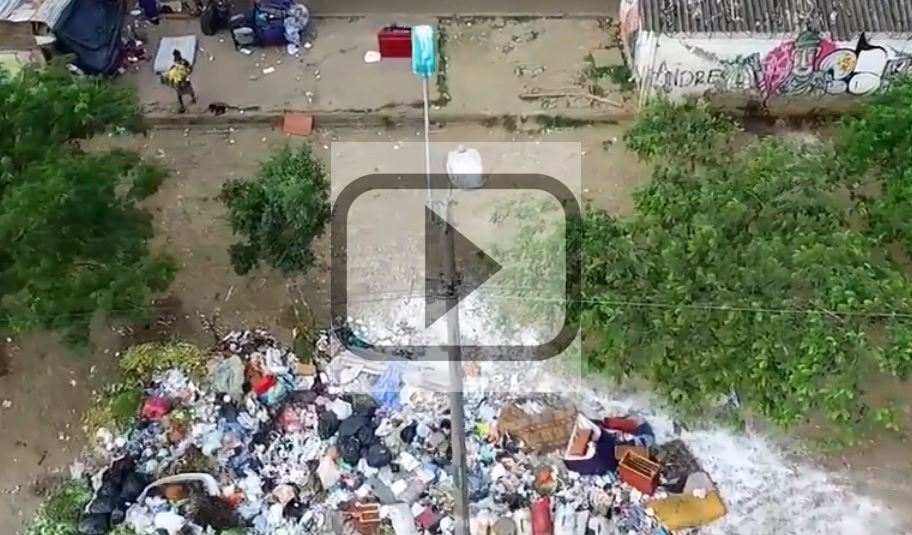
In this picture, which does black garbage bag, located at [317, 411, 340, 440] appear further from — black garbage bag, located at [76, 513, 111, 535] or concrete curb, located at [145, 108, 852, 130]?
concrete curb, located at [145, 108, 852, 130]

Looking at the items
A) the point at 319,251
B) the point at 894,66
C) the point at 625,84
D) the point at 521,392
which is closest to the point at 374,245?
the point at 319,251

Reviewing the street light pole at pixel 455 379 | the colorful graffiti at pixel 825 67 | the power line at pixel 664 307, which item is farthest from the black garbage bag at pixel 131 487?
the colorful graffiti at pixel 825 67

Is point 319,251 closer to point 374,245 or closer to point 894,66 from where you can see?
point 374,245

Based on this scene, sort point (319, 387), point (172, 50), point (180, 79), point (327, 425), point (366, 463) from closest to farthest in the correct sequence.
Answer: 1. point (366, 463)
2. point (327, 425)
3. point (319, 387)
4. point (180, 79)
5. point (172, 50)

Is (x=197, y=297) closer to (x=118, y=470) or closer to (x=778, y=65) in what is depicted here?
(x=118, y=470)
